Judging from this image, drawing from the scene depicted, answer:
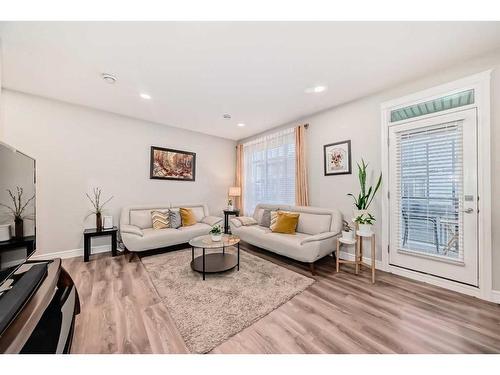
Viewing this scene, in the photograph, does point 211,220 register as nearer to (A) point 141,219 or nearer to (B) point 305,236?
(A) point 141,219

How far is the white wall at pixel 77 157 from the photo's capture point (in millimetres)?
2849

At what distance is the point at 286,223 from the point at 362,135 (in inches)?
70.0

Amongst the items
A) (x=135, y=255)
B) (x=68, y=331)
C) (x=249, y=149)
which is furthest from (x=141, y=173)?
(x=68, y=331)

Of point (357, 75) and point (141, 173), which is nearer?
point (357, 75)

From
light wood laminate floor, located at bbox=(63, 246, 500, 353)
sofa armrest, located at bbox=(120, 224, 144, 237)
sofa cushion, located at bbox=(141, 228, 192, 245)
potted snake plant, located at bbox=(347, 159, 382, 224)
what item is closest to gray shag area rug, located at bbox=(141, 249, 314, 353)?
light wood laminate floor, located at bbox=(63, 246, 500, 353)

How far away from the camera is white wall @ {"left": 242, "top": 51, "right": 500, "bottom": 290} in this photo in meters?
1.94

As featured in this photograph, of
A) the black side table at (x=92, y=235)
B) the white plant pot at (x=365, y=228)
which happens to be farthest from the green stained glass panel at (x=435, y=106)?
the black side table at (x=92, y=235)

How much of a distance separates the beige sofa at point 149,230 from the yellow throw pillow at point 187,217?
11 centimetres

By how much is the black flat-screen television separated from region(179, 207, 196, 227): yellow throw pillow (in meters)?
2.35

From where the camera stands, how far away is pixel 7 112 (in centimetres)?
267

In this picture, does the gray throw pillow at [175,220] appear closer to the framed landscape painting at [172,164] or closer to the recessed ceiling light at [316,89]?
the framed landscape painting at [172,164]

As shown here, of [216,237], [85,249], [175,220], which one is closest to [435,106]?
[216,237]
